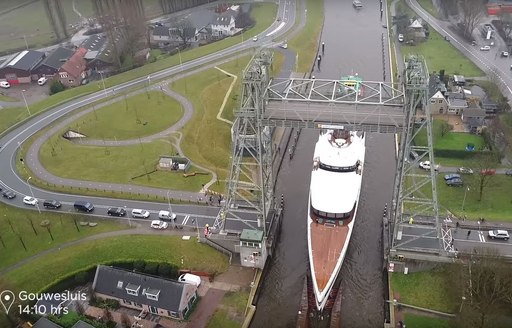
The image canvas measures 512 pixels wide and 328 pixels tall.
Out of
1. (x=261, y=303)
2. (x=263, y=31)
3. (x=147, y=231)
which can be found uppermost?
(x=263, y=31)

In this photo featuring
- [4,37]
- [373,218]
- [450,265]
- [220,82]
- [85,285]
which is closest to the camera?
[450,265]

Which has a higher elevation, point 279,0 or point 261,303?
point 279,0

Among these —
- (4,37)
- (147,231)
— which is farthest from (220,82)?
(4,37)

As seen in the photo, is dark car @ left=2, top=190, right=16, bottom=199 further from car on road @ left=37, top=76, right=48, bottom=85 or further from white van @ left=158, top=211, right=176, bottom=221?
car on road @ left=37, top=76, right=48, bottom=85

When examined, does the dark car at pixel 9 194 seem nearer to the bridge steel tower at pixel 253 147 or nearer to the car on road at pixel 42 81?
the bridge steel tower at pixel 253 147

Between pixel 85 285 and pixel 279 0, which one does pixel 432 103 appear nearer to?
pixel 85 285

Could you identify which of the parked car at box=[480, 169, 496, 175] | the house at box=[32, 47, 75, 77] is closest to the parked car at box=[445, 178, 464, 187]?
the parked car at box=[480, 169, 496, 175]

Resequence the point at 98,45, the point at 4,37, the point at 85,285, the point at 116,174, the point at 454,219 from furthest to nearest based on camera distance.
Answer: the point at 4,37 → the point at 98,45 → the point at 116,174 → the point at 454,219 → the point at 85,285
